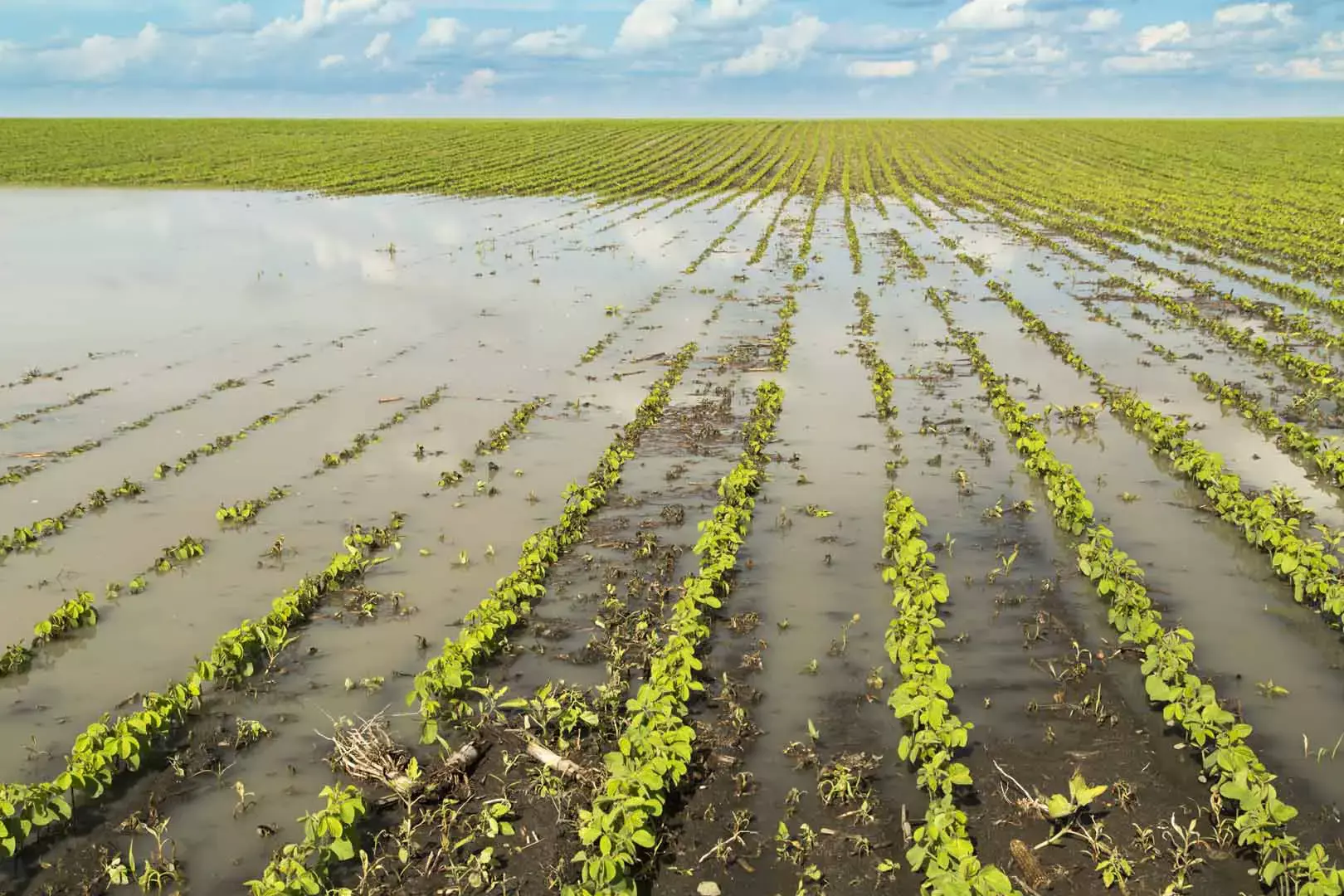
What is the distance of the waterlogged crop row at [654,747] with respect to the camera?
14.5ft

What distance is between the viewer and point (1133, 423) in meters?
11.0

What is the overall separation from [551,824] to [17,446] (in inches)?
350

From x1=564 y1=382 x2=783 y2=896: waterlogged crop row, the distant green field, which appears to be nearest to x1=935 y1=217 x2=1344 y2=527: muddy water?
x1=564 y1=382 x2=783 y2=896: waterlogged crop row

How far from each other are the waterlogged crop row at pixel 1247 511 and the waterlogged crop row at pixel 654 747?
437 centimetres

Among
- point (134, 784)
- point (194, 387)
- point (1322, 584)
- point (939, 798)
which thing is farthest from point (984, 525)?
point (194, 387)

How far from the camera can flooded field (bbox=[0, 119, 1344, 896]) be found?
4.77 metres

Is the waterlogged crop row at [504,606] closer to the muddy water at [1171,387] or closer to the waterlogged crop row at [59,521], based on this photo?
the waterlogged crop row at [59,521]

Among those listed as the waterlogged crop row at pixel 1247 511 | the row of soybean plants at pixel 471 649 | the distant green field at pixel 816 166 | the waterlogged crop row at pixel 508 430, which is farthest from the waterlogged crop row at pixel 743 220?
the row of soybean plants at pixel 471 649

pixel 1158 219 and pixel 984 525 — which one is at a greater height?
pixel 1158 219

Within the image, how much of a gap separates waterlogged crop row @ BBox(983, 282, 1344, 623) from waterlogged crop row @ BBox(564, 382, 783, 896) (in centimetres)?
437

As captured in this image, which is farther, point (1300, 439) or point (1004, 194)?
point (1004, 194)

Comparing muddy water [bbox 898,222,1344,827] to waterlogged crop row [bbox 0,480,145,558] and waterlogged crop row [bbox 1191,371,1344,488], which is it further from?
waterlogged crop row [bbox 0,480,145,558]

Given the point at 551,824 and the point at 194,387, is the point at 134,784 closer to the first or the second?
the point at 551,824

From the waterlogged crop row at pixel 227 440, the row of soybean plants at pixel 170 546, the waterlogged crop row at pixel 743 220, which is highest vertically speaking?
the waterlogged crop row at pixel 743 220
